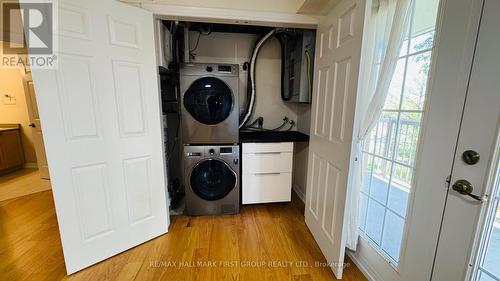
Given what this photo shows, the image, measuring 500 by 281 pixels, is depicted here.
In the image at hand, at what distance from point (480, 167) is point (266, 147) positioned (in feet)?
5.48

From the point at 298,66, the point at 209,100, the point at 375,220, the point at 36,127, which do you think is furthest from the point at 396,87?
the point at 36,127

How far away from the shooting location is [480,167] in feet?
2.79

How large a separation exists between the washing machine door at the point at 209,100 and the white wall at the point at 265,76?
707 millimetres

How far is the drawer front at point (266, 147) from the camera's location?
2295 millimetres

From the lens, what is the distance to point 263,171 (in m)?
2.37

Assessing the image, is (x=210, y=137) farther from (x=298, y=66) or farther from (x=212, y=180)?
(x=298, y=66)

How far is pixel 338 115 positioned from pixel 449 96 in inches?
24.5

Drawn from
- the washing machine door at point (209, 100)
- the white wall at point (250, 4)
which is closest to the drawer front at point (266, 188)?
the washing machine door at point (209, 100)

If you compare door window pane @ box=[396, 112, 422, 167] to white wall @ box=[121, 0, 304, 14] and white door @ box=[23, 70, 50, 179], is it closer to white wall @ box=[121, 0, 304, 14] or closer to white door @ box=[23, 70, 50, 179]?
white wall @ box=[121, 0, 304, 14]

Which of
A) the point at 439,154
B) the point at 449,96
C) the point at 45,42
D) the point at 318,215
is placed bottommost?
the point at 318,215

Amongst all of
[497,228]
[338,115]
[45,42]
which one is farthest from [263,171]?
[45,42]

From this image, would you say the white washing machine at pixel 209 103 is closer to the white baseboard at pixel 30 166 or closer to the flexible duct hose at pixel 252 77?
the flexible duct hose at pixel 252 77

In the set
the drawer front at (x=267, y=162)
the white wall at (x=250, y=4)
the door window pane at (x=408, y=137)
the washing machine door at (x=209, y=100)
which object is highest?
the white wall at (x=250, y=4)

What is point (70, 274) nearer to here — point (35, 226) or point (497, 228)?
point (35, 226)
